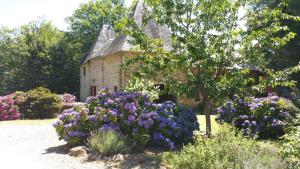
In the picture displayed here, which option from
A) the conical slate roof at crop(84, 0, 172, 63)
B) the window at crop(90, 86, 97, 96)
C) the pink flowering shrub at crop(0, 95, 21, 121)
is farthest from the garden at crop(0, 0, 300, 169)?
the window at crop(90, 86, 97, 96)

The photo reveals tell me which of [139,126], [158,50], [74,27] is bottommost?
[139,126]

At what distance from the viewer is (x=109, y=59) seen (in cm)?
2491

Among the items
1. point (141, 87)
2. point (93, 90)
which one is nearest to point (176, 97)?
point (141, 87)

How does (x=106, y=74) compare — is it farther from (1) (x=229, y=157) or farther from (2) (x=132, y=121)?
(1) (x=229, y=157)

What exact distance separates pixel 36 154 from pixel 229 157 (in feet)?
16.3

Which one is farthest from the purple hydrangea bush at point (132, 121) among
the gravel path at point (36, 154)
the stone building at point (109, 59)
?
the stone building at point (109, 59)

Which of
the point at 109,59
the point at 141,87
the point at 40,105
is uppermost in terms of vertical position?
the point at 109,59

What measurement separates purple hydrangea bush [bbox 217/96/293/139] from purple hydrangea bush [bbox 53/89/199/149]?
A: 1699 millimetres

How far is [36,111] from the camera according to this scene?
19047mm

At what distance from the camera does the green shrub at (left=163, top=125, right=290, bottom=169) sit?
17.5 ft

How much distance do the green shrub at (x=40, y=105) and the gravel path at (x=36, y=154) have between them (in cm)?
690

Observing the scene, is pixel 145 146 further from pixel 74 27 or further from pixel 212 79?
pixel 74 27

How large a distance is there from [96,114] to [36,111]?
11554mm

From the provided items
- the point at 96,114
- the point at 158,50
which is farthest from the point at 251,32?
the point at 96,114
